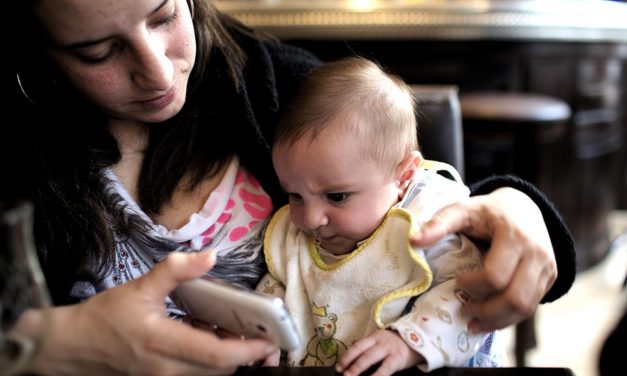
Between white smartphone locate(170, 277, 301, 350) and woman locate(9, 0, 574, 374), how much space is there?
0.02m

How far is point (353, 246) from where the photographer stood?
98 centimetres

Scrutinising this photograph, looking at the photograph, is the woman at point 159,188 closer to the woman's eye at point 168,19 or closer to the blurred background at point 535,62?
the woman's eye at point 168,19

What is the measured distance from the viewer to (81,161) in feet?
3.29

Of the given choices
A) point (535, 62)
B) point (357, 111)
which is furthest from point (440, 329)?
point (535, 62)

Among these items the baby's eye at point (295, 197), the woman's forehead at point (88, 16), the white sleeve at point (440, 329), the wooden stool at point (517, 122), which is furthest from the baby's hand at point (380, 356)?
the wooden stool at point (517, 122)

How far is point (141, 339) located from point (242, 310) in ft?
0.38

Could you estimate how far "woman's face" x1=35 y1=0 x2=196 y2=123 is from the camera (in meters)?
0.81

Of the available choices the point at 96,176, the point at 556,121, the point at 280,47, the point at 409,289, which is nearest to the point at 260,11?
the point at 556,121

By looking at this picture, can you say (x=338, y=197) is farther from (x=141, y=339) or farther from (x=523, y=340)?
(x=523, y=340)

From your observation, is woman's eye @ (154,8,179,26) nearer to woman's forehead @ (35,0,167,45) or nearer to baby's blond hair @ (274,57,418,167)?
woman's forehead @ (35,0,167,45)

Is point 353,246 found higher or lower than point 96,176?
lower

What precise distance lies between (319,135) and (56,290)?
48 cm

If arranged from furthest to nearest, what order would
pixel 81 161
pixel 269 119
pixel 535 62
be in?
pixel 535 62 → pixel 269 119 → pixel 81 161

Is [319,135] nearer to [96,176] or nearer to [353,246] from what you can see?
[353,246]
